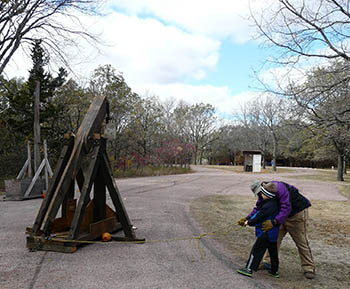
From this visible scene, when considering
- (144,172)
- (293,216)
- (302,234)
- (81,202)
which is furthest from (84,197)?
(144,172)

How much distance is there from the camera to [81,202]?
16.5 ft

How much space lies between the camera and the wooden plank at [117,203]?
5.49m

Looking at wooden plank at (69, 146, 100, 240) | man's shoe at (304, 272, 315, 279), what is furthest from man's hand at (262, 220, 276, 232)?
wooden plank at (69, 146, 100, 240)

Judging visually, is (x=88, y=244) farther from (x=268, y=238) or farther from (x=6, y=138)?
(x=6, y=138)

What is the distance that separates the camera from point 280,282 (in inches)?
156

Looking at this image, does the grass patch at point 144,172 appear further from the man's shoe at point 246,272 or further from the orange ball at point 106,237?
the man's shoe at point 246,272

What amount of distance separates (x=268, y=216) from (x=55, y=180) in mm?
3611

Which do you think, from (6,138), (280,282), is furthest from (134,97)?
(280,282)

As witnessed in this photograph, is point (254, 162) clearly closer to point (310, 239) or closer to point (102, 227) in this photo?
point (310, 239)

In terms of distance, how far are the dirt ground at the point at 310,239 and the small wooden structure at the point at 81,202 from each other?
2272 millimetres

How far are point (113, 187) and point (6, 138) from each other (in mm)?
15310

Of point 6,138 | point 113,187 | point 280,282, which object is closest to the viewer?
point 280,282

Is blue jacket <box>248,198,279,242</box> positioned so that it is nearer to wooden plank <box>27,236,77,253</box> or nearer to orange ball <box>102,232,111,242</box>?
orange ball <box>102,232,111,242</box>

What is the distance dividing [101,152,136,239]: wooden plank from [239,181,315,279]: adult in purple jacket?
97.1 inches
